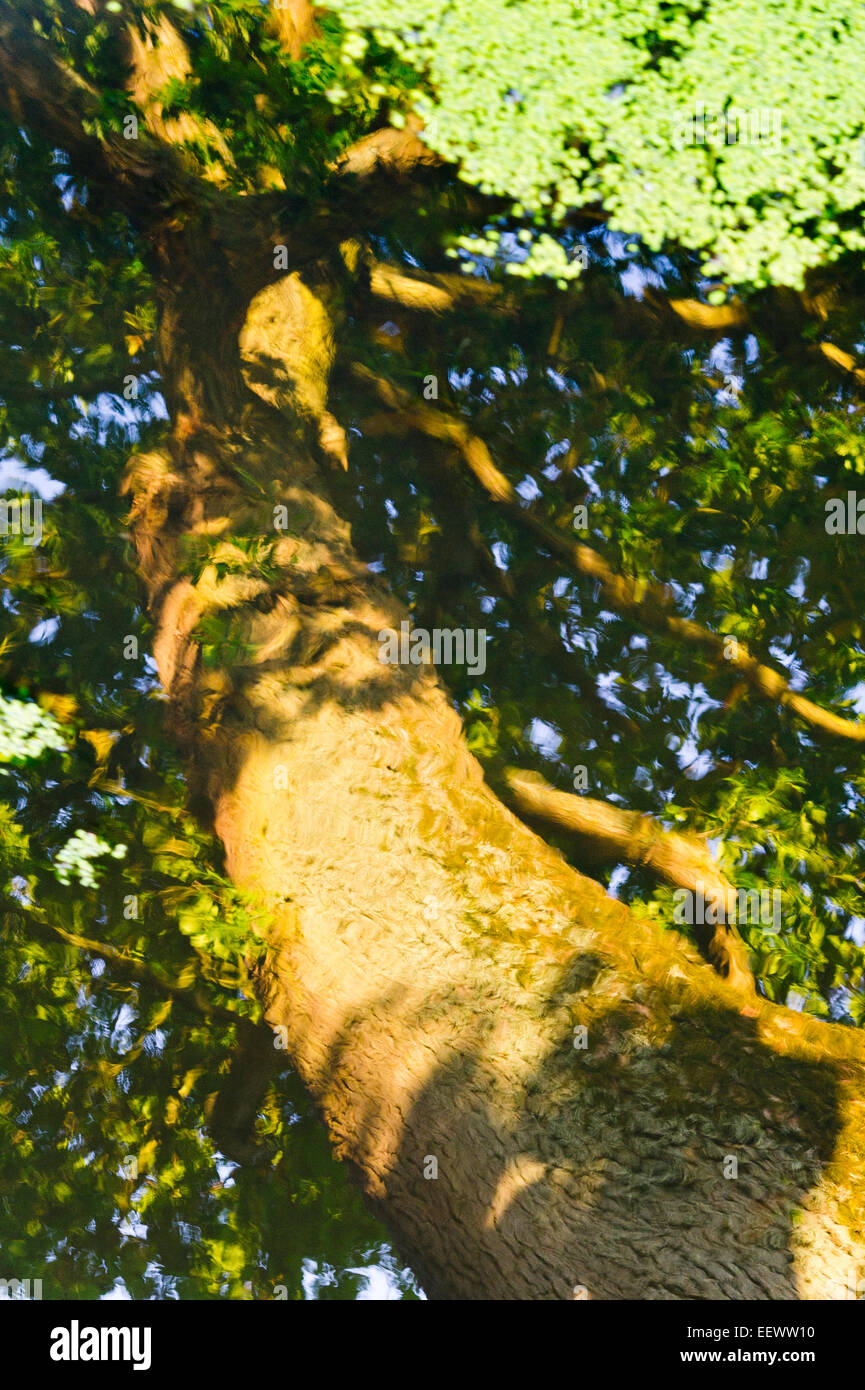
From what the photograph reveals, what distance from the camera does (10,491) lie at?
180 inches

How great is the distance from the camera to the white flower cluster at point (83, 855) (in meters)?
4.11

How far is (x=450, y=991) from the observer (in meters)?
2.53

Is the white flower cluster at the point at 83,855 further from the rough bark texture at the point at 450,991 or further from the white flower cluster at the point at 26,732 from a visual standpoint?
the rough bark texture at the point at 450,991

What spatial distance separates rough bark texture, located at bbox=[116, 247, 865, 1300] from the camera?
210cm

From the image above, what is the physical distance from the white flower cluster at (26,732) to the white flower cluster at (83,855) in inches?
15.6

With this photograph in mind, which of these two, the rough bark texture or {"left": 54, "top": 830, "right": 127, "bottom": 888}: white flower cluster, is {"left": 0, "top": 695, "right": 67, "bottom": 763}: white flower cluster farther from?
the rough bark texture

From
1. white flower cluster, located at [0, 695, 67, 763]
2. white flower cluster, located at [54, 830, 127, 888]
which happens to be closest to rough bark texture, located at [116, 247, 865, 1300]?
white flower cluster, located at [0, 695, 67, 763]

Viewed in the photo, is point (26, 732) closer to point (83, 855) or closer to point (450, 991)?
point (83, 855)

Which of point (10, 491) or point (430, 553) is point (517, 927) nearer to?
point (430, 553)

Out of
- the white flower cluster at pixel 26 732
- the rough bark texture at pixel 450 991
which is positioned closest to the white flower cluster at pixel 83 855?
the white flower cluster at pixel 26 732

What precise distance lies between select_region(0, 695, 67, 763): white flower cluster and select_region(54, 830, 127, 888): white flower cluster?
0.40 m

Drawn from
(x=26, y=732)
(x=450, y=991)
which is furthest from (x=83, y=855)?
(x=450, y=991)

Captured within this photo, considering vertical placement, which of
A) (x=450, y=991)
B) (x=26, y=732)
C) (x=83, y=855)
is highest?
A: (x=26, y=732)

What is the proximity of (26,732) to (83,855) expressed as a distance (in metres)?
0.57
